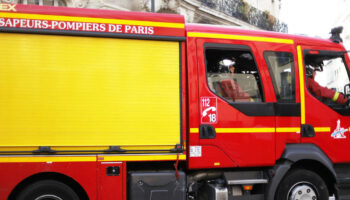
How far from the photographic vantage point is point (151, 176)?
4344 mm

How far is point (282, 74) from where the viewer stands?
4902 mm

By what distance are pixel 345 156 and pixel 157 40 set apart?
3.27 meters

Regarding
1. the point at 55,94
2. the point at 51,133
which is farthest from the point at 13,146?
the point at 55,94

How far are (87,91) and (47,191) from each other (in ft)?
4.31

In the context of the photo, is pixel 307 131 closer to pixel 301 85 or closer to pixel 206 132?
pixel 301 85

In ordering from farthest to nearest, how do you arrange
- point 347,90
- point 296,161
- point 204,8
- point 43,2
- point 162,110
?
point 204,8, point 43,2, point 347,90, point 296,161, point 162,110

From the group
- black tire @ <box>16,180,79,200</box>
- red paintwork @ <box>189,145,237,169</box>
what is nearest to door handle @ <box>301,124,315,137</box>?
red paintwork @ <box>189,145,237,169</box>

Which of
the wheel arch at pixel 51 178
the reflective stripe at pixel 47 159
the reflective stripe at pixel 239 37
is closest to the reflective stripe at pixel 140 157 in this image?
the reflective stripe at pixel 47 159

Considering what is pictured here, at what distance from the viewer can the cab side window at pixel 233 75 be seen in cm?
464

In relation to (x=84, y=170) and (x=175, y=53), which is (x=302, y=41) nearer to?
(x=175, y=53)

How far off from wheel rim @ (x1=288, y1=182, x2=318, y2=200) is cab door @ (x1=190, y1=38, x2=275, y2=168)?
54cm

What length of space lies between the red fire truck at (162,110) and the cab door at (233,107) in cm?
1

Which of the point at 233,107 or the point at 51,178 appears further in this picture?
the point at 233,107

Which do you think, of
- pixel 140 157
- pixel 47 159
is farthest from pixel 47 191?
pixel 140 157
